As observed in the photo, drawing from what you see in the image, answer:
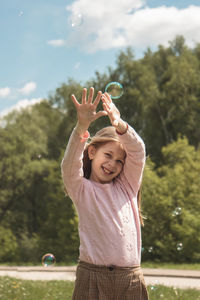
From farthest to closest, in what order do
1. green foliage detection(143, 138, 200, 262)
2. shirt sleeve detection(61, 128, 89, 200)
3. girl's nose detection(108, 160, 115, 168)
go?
green foliage detection(143, 138, 200, 262), girl's nose detection(108, 160, 115, 168), shirt sleeve detection(61, 128, 89, 200)

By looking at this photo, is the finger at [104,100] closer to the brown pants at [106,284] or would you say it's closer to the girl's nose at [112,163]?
the girl's nose at [112,163]

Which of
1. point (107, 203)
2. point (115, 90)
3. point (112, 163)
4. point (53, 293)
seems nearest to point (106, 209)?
point (107, 203)

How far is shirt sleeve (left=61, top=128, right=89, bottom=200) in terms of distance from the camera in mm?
2471

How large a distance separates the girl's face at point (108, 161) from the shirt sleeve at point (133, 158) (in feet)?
0.15

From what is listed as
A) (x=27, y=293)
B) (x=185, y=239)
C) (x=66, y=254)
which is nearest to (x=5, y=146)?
(x=66, y=254)

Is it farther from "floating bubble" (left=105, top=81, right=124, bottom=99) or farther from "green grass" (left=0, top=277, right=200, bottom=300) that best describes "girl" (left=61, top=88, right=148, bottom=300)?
"green grass" (left=0, top=277, right=200, bottom=300)

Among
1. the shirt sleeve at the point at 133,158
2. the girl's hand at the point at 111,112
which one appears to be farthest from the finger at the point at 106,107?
the shirt sleeve at the point at 133,158

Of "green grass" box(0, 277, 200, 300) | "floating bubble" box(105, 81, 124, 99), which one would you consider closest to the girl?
"floating bubble" box(105, 81, 124, 99)

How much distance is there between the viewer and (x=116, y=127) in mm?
2482

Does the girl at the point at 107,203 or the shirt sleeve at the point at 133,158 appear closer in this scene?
the girl at the point at 107,203

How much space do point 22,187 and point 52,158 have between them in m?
2.70

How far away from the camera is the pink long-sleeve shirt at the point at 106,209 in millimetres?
2412

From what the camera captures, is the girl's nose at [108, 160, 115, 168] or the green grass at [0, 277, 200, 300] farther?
the green grass at [0, 277, 200, 300]

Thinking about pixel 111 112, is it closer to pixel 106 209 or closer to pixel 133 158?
pixel 133 158
